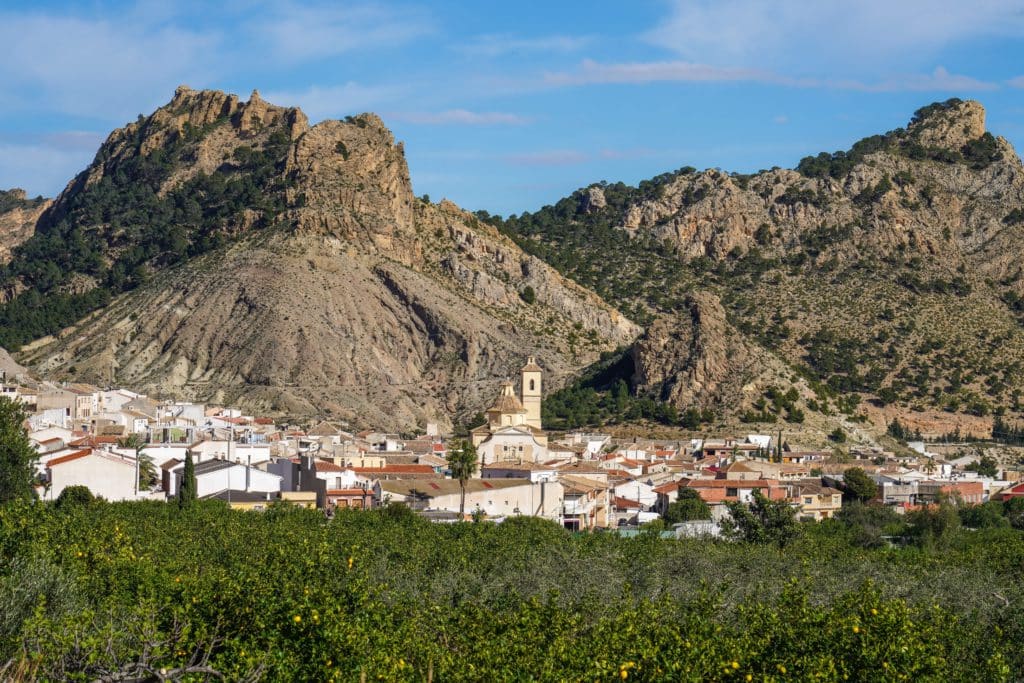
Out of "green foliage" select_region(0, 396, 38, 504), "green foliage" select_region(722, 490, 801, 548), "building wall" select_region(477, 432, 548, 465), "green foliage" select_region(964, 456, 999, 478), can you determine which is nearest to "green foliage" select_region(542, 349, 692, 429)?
"green foliage" select_region(964, 456, 999, 478)

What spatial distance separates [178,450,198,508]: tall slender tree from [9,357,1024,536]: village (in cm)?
124

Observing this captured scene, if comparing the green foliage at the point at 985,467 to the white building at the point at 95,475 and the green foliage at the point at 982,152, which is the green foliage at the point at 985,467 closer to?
the white building at the point at 95,475

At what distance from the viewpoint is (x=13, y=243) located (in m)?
179

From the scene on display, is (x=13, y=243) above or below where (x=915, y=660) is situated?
above

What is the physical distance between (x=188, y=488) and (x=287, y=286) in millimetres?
64327

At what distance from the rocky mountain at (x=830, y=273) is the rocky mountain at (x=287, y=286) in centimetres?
1231

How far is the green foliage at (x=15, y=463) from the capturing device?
57094 mm

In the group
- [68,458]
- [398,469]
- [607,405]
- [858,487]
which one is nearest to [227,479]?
[68,458]

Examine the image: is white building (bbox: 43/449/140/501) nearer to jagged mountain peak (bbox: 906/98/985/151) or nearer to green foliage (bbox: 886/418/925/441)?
green foliage (bbox: 886/418/925/441)

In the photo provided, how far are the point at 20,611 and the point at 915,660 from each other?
17.4 metres

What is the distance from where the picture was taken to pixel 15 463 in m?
58.9

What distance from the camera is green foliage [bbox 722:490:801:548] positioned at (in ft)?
210

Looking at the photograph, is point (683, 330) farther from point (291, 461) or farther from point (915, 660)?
point (915, 660)

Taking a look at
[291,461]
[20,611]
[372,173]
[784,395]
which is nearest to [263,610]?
[20,611]
